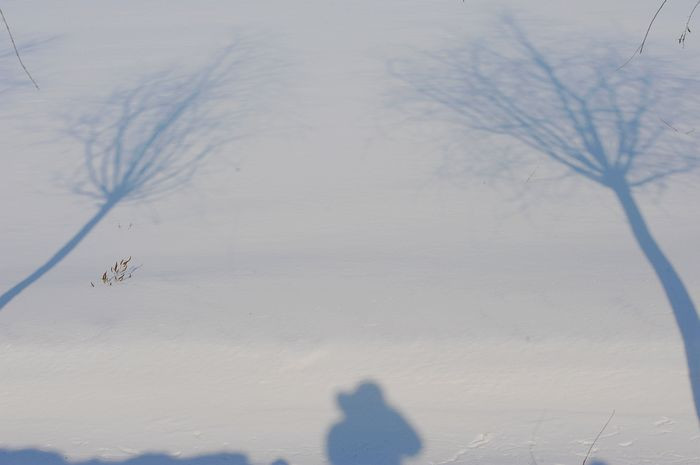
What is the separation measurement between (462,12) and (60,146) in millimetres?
9415

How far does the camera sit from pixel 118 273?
7.50m

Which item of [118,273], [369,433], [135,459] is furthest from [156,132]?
[369,433]

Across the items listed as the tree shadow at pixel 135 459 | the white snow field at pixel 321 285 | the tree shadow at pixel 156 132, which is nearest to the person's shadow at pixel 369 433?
the white snow field at pixel 321 285

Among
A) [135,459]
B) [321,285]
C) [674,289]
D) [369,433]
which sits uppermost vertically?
[674,289]

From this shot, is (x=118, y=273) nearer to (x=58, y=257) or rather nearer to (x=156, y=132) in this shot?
(x=58, y=257)

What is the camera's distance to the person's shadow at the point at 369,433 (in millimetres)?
5586

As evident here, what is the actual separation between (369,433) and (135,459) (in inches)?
70.8

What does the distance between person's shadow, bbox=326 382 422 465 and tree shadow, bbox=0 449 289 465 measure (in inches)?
17.9

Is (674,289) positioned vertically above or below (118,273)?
above

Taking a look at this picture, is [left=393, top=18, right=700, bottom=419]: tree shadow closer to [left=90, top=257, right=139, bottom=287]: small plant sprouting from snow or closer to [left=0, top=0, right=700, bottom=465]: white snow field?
[left=0, top=0, right=700, bottom=465]: white snow field

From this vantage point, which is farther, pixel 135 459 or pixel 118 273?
pixel 118 273

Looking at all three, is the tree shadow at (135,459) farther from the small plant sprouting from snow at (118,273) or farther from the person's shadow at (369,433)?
the small plant sprouting from snow at (118,273)

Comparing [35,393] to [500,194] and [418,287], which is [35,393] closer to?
[418,287]

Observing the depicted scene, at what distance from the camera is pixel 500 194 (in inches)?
361
